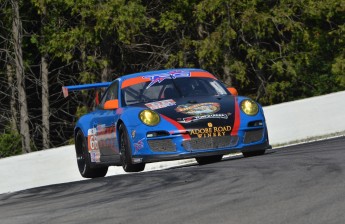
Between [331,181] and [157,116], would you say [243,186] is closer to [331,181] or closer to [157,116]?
[331,181]

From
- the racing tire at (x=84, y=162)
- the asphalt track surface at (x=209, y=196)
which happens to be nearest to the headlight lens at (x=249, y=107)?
the asphalt track surface at (x=209, y=196)

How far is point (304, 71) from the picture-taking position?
35.8 meters

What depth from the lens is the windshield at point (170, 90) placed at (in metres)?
13.9

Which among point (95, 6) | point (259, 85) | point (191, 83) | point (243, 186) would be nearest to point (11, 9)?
point (95, 6)

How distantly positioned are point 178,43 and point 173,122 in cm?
2409

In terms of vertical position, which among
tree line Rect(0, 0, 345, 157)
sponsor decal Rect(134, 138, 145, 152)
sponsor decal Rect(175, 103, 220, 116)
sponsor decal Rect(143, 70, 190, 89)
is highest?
sponsor decal Rect(143, 70, 190, 89)

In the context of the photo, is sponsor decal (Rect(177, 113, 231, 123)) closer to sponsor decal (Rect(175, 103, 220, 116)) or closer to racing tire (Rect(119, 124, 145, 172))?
sponsor decal (Rect(175, 103, 220, 116))

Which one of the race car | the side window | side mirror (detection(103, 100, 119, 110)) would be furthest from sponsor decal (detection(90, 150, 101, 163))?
side mirror (detection(103, 100, 119, 110))

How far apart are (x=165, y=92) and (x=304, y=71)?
22360 millimetres

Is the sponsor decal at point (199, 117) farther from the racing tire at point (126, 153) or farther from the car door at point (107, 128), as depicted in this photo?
the car door at point (107, 128)

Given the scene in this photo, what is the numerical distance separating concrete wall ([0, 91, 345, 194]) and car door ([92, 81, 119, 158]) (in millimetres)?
1787

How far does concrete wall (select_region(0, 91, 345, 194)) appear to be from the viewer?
16.0 m

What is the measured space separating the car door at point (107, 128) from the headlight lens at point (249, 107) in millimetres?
1599

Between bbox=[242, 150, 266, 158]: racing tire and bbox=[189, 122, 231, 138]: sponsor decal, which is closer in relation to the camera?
bbox=[189, 122, 231, 138]: sponsor decal
